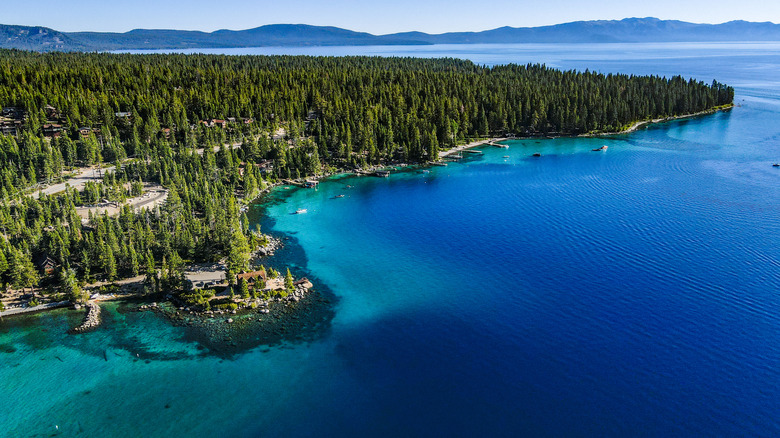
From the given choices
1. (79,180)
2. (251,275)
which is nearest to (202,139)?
(79,180)

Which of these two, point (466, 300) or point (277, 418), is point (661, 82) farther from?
point (277, 418)

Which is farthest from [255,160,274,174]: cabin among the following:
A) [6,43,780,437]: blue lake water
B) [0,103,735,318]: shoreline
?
[6,43,780,437]: blue lake water

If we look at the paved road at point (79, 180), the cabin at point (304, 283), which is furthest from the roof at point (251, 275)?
the paved road at point (79, 180)

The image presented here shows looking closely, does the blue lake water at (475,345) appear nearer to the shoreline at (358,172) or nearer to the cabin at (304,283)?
the shoreline at (358,172)

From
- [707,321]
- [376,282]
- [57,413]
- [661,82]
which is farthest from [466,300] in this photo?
[661,82]

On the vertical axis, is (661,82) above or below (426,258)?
above

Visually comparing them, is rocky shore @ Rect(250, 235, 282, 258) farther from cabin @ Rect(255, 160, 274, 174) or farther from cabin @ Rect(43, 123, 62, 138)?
cabin @ Rect(43, 123, 62, 138)
